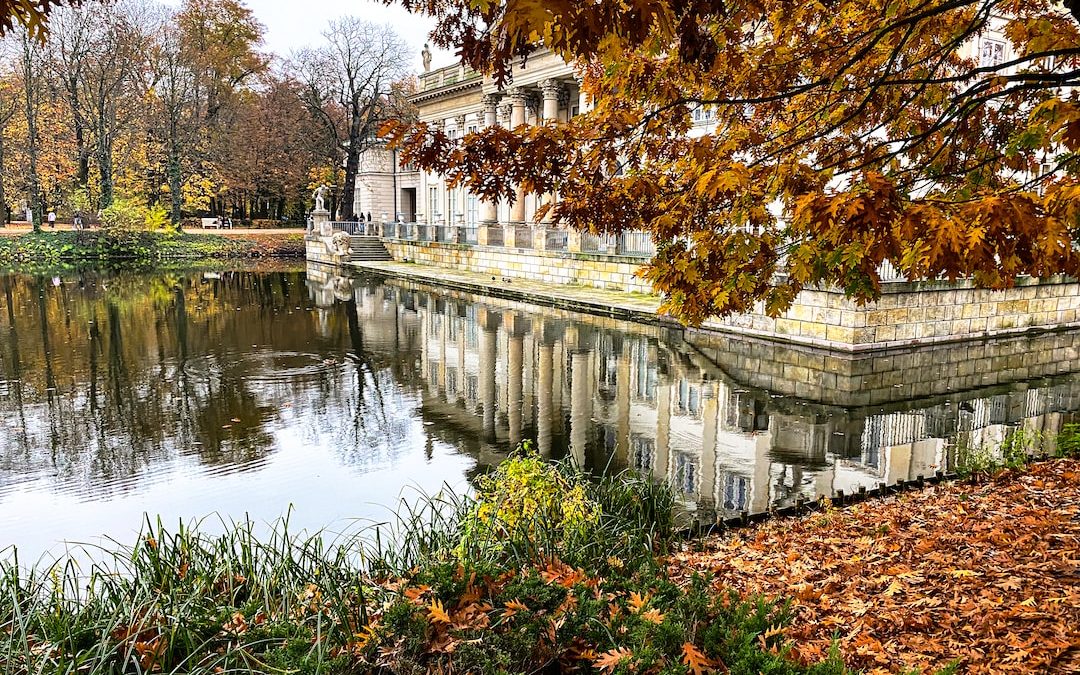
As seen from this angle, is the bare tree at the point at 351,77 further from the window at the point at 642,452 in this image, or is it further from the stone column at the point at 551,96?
the window at the point at 642,452

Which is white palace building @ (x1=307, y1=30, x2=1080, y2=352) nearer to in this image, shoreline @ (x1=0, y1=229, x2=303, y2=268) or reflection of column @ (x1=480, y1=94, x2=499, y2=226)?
reflection of column @ (x1=480, y1=94, x2=499, y2=226)

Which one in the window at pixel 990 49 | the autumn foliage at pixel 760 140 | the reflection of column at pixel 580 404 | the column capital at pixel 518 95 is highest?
the column capital at pixel 518 95

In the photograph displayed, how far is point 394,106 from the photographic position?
5916cm

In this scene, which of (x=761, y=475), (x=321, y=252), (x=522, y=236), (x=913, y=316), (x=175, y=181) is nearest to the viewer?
(x=761, y=475)

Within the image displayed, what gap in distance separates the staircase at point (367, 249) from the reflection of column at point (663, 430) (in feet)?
107

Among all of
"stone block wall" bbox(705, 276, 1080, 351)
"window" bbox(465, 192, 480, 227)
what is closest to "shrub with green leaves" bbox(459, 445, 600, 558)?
"stone block wall" bbox(705, 276, 1080, 351)

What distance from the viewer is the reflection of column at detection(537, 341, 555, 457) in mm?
Answer: 9977

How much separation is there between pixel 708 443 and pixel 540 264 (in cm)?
1992

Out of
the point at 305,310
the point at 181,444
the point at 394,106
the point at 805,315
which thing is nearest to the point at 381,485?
the point at 181,444

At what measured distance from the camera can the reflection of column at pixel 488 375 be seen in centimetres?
1077

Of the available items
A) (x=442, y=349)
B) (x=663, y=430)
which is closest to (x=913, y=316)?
(x=663, y=430)

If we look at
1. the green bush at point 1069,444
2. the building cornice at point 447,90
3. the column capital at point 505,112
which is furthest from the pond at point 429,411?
the building cornice at point 447,90

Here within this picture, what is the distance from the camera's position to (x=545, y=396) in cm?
1246

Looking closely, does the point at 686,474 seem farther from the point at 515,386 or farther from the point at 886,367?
the point at 886,367
